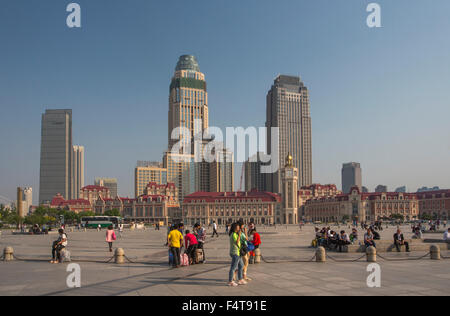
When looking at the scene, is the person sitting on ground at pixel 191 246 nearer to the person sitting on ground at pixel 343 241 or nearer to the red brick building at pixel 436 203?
the person sitting on ground at pixel 343 241

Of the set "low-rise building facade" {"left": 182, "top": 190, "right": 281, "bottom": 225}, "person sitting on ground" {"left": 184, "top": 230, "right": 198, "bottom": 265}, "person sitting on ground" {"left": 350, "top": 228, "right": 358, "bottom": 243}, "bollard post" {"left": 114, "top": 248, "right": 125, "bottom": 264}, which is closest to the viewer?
"person sitting on ground" {"left": 184, "top": 230, "right": 198, "bottom": 265}

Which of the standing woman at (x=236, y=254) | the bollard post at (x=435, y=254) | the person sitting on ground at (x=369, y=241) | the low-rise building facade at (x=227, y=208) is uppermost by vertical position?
the standing woman at (x=236, y=254)

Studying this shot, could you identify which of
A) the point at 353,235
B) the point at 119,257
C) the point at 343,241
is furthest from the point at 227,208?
the point at 119,257

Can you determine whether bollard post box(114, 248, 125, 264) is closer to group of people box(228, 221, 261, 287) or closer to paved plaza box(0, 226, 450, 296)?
paved plaza box(0, 226, 450, 296)

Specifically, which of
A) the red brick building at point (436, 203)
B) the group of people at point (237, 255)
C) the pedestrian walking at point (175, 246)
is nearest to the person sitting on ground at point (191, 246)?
the pedestrian walking at point (175, 246)

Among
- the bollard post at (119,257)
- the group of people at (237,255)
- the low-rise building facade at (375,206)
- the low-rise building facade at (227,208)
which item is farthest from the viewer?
the low-rise building facade at (375,206)

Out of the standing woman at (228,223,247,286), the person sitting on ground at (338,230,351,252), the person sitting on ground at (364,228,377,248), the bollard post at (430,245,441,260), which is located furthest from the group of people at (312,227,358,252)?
the standing woman at (228,223,247,286)

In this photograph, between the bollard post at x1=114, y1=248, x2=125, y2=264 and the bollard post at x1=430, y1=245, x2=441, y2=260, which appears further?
the bollard post at x1=430, y1=245, x2=441, y2=260

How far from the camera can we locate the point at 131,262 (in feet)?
65.7

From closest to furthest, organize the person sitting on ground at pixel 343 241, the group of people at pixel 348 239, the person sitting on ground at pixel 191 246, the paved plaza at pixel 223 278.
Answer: the paved plaza at pixel 223 278, the person sitting on ground at pixel 191 246, the group of people at pixel 348 239, the person sitting on ground at pixel 343 241

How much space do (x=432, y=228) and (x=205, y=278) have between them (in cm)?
4586

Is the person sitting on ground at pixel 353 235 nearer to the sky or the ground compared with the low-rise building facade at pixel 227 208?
nearer to the sky

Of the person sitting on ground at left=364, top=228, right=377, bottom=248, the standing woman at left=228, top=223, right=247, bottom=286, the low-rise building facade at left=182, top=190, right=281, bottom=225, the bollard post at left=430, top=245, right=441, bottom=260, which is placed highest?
the standing woman at left=228, top=223, right=247, bottom=286

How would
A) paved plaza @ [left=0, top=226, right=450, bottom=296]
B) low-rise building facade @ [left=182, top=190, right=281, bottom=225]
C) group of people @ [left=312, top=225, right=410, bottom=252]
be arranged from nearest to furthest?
paved plaza @ [left=0, top=226, right=450, bottom=296], group of people @ [left=312, top=225, right=410, bottom=252], low-rise building facade @ [left=182, top=190, right=281, bottom=225]
